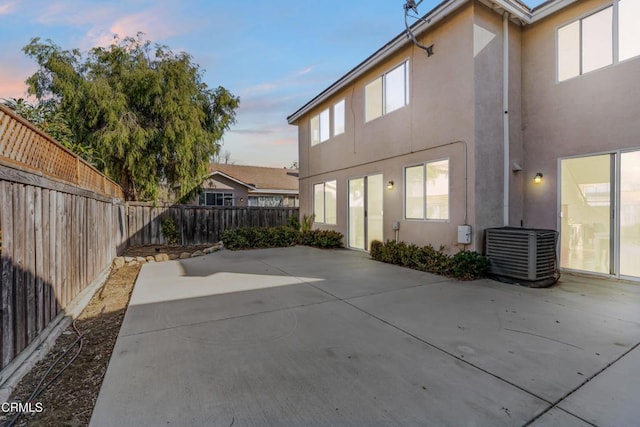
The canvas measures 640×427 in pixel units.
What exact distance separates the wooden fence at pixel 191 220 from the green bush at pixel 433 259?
21.3ft

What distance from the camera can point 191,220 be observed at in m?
12.0

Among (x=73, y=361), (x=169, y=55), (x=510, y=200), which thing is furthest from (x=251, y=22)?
(x=73, y=361)

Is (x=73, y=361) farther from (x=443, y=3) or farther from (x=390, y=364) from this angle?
(x=443, y=3)

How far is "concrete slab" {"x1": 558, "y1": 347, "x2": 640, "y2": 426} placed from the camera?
1.99 metres

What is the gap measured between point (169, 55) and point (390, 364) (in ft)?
43.5

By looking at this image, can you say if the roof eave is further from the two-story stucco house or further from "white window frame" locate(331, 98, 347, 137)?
"white window frame" locate(331, 98, 347, 137)

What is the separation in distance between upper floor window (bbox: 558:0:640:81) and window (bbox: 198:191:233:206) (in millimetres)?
16845

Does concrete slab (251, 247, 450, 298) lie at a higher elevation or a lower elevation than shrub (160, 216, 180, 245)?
lower

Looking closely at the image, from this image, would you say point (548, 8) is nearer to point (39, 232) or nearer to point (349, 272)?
point (349, 272)

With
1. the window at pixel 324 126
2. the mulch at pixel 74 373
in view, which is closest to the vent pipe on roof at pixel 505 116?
the window at pixel 324 126

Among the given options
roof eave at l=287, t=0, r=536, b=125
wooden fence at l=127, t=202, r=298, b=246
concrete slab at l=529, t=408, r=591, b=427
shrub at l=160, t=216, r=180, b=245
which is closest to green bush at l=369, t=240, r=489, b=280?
concrete slab at l=529, t=408, r=591, b=427

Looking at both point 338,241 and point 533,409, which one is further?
point 338,241

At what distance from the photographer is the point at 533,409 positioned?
2070mm

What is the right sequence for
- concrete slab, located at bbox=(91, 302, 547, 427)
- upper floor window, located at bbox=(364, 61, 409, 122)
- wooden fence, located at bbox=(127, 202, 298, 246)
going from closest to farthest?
concrete slab, located at bbox=(91, 302, 547, 427)
upper floor window, located at bbox=(364, 61, 409, 122)
wooden fence, located at bbox=(127, 202, 298, 246)
